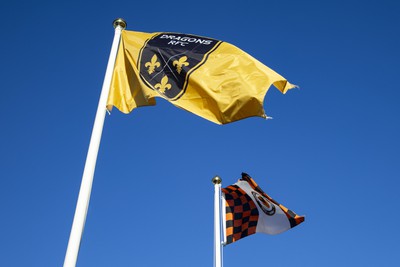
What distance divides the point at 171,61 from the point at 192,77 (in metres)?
0.57

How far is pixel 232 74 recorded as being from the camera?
7.89 meters

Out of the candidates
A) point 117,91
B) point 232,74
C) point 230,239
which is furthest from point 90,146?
point 230,239

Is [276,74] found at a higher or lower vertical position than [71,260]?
higher

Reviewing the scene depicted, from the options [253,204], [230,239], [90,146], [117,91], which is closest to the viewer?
[90,146]

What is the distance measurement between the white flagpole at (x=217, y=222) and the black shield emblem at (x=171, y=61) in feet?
19.6

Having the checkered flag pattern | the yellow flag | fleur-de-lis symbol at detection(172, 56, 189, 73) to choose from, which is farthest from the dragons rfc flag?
fleur-de-lis symbol at detection(172, 56, 189, 73)

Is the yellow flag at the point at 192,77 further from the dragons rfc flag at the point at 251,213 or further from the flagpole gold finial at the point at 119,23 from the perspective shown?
the dragons rfc flag at the point at 251,213

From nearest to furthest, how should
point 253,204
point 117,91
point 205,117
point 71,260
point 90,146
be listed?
point 71,260 → point 90,146 → point 205,117 → point 117,91 → point 253,204

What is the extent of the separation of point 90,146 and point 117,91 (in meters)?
1.71

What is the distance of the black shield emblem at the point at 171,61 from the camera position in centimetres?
793

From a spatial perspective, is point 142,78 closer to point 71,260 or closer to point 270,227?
point 71,260

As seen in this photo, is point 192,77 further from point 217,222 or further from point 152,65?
point 217,222

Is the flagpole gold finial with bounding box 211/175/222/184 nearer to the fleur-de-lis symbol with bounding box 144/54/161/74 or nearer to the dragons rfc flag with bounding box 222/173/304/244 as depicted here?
the dragons rfc flag with bounding box 222/173/304/244

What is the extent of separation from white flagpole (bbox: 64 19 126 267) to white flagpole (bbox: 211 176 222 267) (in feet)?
21.4
